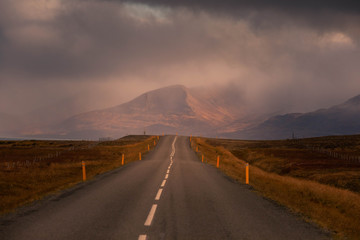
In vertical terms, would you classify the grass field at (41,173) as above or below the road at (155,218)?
below

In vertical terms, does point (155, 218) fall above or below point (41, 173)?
above

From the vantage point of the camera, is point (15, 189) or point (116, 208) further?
point (15, 189)

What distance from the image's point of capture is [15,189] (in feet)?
61.5

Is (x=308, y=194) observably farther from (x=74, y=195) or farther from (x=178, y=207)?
(x=74, y=195)

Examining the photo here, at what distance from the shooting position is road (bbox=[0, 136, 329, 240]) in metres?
7.51

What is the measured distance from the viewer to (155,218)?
8961mm

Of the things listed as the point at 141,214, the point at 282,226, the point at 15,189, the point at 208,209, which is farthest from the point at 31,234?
the point at 15,189

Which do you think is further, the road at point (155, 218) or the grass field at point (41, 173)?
the grass field at point (41, 173)

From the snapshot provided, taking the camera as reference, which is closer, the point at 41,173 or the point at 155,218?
the point at 155,218

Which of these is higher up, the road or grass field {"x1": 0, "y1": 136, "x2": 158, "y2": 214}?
the road

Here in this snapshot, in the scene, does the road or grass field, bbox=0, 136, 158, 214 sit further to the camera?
grass field, bbox=0, 136, 158, 214

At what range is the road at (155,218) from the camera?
751 cm

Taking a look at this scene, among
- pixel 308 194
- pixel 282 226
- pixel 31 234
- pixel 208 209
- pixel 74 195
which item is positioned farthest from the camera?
pixel 308 194

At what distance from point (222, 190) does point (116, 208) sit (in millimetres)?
6105
